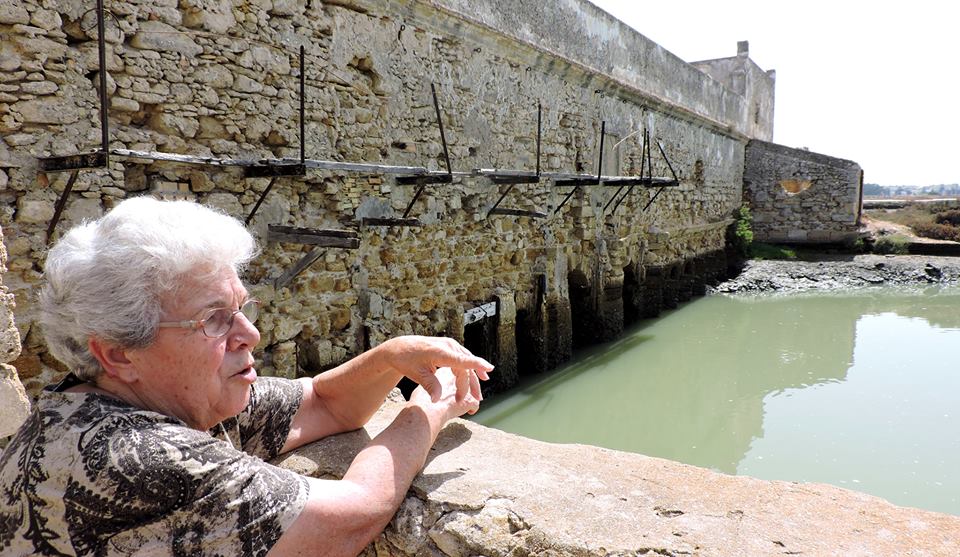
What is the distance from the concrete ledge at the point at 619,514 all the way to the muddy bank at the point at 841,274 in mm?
14213

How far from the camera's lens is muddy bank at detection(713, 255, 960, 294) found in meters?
15.3

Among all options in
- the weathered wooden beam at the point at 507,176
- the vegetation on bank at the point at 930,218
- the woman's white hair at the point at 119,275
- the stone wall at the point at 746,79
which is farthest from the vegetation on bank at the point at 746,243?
the woman's white hair at the point at 119,275

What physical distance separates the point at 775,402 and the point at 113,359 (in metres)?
7.54

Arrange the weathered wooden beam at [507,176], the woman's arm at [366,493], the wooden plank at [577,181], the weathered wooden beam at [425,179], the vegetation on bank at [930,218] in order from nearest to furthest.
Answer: the woman's arm at [366,493]
the weathered wooden beam at [425,179]
the weathered wooden beam at [507,176]
the wooden plank at [577,181]
the vegetation on bank at [930,218]

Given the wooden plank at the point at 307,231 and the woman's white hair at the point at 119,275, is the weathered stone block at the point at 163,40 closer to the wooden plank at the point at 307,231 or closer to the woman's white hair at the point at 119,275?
the wooden plank at the point at 307,231

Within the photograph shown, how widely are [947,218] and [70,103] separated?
2549 centimetres

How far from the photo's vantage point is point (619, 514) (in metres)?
1.46

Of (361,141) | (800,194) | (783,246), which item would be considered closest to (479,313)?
(361,141)

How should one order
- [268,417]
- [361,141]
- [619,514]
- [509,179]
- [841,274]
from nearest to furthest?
[619,514] → [268,417] → [361,141] → [509,179] → [841,274]

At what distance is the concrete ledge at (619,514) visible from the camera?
4.39ft

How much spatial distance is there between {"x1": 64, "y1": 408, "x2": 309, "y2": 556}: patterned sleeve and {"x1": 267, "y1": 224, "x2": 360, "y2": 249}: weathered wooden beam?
3489mm

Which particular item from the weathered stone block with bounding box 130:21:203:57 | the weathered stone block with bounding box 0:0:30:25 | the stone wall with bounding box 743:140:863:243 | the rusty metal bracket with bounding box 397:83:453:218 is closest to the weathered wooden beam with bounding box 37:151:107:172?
the weathered stone block with bounding box 0:0:30:25

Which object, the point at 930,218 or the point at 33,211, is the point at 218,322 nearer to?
the point at 33,211

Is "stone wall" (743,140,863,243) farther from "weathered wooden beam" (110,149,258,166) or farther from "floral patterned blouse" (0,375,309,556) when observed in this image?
"floral patterned blouse" (0,375,309,556)
